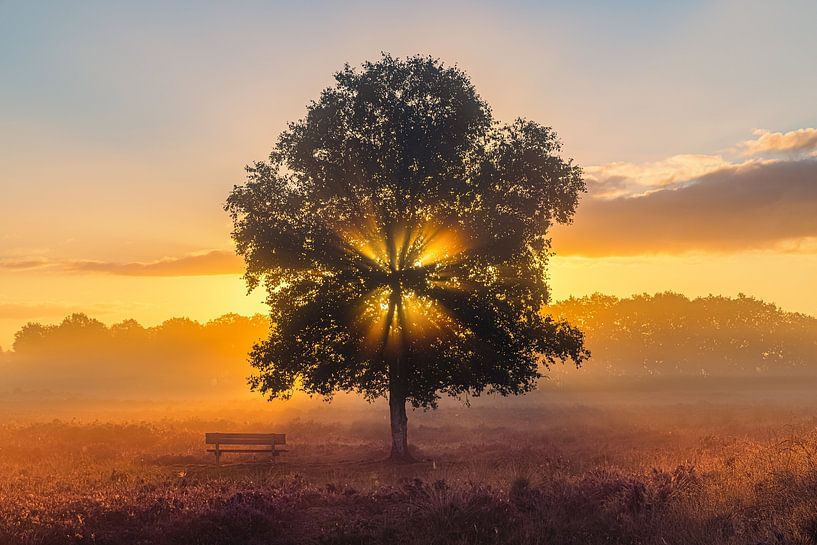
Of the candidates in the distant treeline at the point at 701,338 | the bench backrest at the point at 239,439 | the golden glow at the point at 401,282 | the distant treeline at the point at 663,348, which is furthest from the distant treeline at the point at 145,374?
the golden glow at the point at 401,282

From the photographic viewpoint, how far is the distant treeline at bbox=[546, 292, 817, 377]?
16675 cm

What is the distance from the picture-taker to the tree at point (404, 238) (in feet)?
86.2

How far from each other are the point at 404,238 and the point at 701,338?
6380 inches

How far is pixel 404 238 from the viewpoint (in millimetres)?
26938

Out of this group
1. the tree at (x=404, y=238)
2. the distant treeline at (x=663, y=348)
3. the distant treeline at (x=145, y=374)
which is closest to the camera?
the tree at (x=404, y=238)

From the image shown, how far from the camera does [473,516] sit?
12.0 metres

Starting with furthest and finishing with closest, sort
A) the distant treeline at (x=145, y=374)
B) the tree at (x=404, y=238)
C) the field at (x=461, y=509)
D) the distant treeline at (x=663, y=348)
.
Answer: the distant treeline at (x=663, y=348), the distant treeline at (x=145, y=374), the tree at (x=404, y=238), the field at (x=461, y=509)

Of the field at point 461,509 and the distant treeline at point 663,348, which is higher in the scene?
the distant treeline at point 663,348

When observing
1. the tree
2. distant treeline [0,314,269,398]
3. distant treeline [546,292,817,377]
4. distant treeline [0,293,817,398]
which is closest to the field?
the tree

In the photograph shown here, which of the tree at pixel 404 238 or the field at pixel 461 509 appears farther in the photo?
the tree at pixel 404 238

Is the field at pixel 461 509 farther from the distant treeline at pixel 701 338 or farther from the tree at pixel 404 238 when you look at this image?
the distant treeline at pixel 701 338

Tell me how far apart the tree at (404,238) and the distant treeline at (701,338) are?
144641mm

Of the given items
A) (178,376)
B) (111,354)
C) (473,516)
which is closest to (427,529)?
(473,516)

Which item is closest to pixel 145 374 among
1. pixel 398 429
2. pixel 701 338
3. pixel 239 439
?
pixel 701 338
